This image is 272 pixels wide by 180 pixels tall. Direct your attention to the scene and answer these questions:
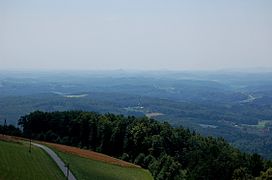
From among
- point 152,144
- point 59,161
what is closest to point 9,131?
point 152,144

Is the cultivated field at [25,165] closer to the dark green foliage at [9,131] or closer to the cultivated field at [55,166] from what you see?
the cultivated field at [55,166]

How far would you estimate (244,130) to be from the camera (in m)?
197

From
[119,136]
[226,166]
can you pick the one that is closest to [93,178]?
[226,166]

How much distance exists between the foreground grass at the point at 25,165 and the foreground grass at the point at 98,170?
2687mm

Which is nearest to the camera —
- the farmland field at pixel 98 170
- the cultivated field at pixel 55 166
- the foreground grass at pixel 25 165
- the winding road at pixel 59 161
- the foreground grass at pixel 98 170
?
the foreground grass at pixel 25 165

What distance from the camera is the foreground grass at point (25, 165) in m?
39.9

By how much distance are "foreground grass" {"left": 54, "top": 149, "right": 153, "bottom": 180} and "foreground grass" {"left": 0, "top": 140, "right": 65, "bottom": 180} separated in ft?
8.82

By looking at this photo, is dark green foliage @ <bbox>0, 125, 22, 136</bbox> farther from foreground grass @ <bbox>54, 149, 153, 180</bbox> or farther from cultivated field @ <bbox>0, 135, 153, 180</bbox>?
foreground grass @ <bbox>54, 149, 153, 180</bbox>

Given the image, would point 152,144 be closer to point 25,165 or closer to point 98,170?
point 98,170

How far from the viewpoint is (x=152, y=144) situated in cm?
7000

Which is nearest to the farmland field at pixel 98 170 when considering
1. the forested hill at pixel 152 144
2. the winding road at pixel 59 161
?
the winding road at pixel 59 161

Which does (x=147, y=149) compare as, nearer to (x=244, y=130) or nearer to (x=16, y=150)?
(x=16, y=150)

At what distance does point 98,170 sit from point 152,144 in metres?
18.4

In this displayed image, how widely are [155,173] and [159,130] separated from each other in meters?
19.9
